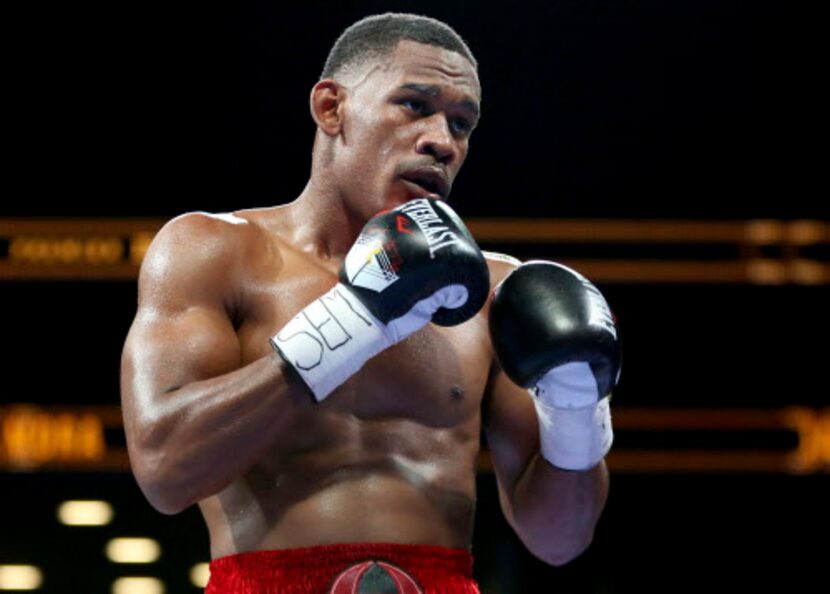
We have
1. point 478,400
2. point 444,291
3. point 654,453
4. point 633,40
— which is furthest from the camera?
point 633,40

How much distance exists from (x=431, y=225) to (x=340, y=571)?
49 centimetres

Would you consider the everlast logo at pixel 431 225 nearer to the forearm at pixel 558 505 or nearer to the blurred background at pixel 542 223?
the forearm at pixel 558 505

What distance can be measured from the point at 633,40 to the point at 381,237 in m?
2.90

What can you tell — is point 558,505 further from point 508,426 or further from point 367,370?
point 367,370

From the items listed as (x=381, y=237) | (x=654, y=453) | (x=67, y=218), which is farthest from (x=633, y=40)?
(x=381, y=237)

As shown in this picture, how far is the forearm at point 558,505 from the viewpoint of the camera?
215 centimetres

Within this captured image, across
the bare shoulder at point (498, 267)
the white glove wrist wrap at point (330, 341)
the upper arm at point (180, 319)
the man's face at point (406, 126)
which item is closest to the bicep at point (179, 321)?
the upper arm at point (180, 319)

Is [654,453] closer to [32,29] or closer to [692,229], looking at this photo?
[692,229]

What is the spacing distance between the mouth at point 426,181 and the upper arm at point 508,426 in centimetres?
29

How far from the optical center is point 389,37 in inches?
90.6

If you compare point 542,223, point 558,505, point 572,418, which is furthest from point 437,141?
point 542,223

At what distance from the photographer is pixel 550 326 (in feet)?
6.46

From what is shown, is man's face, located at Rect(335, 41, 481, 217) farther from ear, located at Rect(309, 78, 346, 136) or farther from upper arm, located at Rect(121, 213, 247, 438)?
upper arm, located at Rect(121, 213, 247, 438)

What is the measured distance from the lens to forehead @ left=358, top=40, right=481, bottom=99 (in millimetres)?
2229
